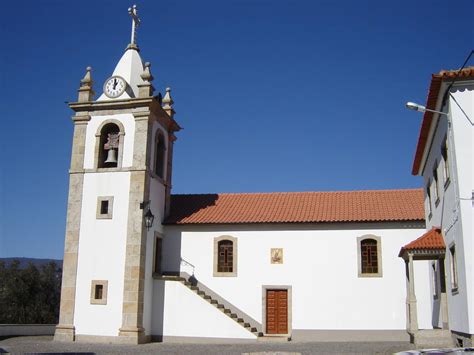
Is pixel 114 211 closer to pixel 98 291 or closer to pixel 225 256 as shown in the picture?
pixel 98 291

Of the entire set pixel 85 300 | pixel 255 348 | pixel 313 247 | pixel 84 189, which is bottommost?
pixel 255 348

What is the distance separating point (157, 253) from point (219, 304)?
136 inches

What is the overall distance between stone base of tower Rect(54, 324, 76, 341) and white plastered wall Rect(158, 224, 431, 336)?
3.62 meters

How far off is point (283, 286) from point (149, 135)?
323 inches

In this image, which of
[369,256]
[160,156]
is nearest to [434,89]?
[369,256]

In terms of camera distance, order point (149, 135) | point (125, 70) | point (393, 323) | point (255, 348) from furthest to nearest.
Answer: point (125, 70) → point (149, 135) → point (393, 323) → point (255, 348)

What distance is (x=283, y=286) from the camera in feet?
70.6

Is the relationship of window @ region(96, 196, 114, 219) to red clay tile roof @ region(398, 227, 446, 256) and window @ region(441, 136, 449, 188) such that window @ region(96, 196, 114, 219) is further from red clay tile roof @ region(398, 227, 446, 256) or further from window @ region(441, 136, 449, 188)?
window @ region(441, 136, 449, 188)

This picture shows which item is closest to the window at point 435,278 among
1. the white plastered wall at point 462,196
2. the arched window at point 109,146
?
the white plastered wall at point 462,196

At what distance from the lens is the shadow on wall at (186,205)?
2344 cm

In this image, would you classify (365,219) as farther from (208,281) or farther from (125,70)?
(125,70)

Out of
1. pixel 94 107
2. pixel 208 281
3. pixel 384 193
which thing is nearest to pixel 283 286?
pixel 208 281

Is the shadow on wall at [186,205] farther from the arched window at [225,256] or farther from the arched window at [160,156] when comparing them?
the arched window at [225,256]

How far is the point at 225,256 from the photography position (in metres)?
22.5
